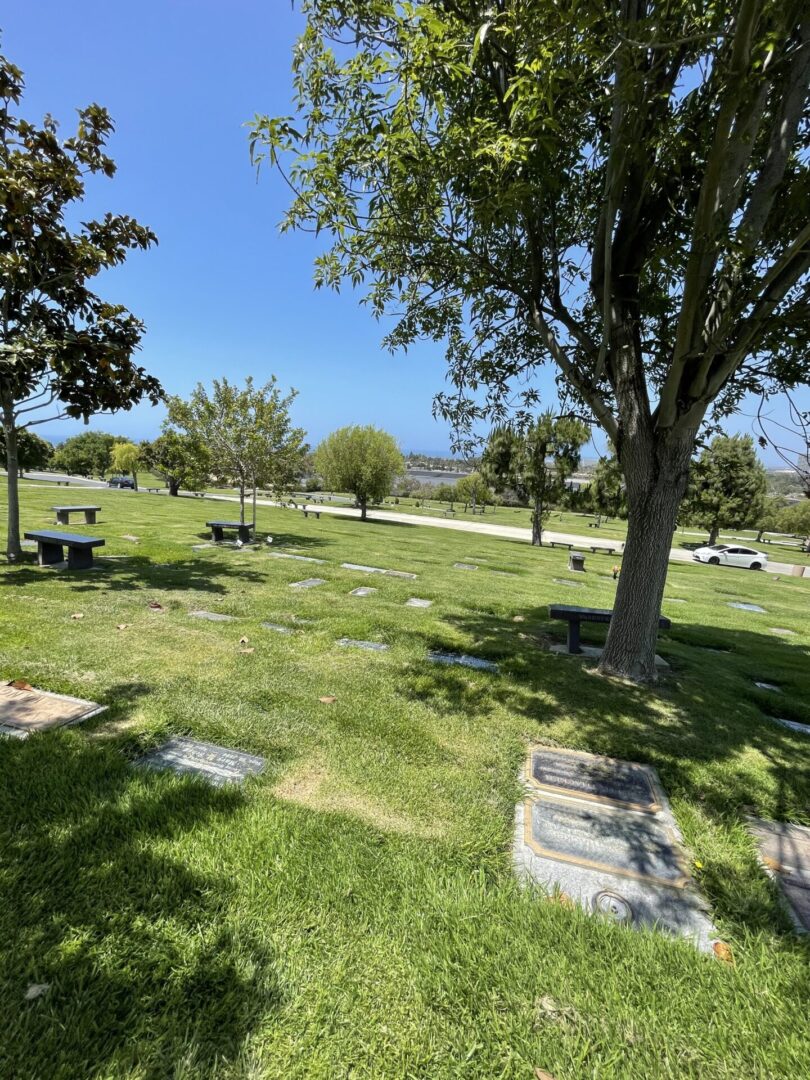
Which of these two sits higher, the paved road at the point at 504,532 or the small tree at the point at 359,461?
the small tree at the point at 359,461

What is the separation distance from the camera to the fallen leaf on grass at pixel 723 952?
2082 millimetres

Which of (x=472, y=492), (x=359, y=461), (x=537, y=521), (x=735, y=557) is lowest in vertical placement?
(x=735, y=557)

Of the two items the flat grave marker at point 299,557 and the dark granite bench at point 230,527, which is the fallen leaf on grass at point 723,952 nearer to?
the flat grave marker at point 299,557

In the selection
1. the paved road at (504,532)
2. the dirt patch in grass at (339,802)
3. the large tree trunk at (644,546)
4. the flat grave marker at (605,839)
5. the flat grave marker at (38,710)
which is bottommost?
the paved road at (504,532)

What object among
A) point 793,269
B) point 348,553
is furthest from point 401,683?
point 348,553

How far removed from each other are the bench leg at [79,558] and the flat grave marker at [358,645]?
586 centimetres

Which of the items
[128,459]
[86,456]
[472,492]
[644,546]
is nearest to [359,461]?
[644,546]

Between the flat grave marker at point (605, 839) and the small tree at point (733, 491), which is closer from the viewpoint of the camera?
the flat grave marker at point (605, 839)

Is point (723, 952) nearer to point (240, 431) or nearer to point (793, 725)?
point (793, 725)

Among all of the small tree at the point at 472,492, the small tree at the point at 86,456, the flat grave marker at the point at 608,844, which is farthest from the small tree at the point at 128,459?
the flat grave marker at the point at 608,844

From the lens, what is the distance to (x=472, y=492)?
68.4 m

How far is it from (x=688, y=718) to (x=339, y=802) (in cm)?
366

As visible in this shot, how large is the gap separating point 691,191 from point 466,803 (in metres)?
6.20

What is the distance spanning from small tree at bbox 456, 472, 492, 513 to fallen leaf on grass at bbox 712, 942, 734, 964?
5972 centimetres
